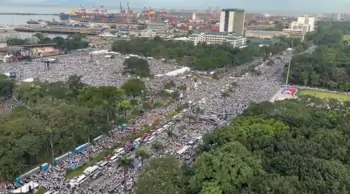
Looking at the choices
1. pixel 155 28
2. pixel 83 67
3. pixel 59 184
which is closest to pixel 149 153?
pixel 59 184

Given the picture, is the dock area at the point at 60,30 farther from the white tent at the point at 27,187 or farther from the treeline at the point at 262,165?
the white tent at the point at 27,187

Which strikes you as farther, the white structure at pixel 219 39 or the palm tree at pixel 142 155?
the white structure at pixel 219 39

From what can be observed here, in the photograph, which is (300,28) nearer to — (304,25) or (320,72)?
(304,25)

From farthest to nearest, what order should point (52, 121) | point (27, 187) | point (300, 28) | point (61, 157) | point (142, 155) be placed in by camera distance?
1. point (300, 28)
2. point (52, 121)
3. point (61, 157)
4. point (142, 155)
5. point (27, 187)

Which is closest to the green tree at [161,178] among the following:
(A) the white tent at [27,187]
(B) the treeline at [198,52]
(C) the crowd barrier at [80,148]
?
(A) the white tent at [27,187]

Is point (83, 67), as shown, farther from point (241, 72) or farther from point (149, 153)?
point (149, 153)

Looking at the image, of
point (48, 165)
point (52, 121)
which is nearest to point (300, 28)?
point (52, 121)

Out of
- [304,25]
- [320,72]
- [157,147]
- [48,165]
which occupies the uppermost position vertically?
[304,25]
